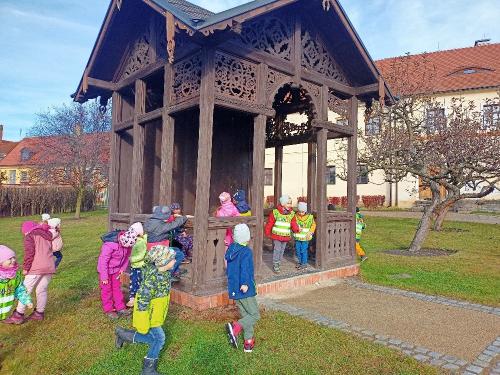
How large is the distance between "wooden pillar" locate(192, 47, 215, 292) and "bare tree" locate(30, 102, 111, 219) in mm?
22050

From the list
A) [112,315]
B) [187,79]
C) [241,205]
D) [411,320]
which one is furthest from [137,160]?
[411,320]

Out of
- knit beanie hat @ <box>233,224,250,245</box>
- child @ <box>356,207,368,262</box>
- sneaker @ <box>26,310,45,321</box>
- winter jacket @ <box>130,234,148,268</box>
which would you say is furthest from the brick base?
sneaker @ <box>26,310,45,321</box>

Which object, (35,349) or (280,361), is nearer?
(280,361)

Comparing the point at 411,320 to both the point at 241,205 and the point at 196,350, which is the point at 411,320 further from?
the point at 241,205

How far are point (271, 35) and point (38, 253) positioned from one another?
536 centimetres

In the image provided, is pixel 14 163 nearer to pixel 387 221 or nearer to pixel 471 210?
pixel 387 221

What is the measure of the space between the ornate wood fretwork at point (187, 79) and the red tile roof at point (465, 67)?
2459cm

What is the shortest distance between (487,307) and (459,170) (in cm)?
673

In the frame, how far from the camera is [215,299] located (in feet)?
19.9

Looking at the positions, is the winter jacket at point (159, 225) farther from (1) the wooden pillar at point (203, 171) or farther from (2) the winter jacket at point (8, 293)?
(2) the winter jacket at point (8, 293)

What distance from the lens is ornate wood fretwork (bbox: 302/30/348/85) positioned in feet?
26.5

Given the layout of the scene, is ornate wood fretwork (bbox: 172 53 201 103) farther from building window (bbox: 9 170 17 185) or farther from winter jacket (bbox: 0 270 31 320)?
building window (bbox: 9 170 17 185)

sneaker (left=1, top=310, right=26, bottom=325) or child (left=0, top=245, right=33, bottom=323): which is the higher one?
child (left=0, top=245, right=33, bottom=323)

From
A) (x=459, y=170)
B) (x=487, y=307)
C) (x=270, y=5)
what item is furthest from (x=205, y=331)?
(x=459, y=170)
